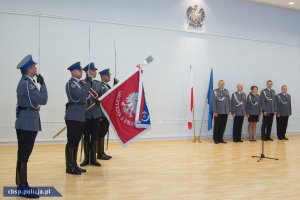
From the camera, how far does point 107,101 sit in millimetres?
4863

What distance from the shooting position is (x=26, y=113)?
3.61m

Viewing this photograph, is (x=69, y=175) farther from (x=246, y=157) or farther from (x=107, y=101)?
(x=246, y=157)

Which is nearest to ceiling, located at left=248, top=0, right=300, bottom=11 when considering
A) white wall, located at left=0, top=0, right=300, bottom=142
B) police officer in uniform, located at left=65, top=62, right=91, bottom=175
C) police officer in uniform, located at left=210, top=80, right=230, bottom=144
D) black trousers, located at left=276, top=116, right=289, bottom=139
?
white wall, located at left=0, top=0, right=300, bottom=142

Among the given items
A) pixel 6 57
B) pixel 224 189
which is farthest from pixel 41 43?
pixel 224 189

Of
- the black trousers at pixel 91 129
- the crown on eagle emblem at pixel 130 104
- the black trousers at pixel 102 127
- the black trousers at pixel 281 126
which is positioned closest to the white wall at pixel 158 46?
the black trousers at pixel 281 126

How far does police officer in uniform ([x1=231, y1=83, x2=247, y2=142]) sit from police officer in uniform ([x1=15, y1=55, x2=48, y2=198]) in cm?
650

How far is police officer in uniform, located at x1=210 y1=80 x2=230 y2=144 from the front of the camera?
347 inches

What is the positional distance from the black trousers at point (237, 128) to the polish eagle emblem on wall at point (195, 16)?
2.74 m

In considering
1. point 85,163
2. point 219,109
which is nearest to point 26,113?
point 85,163

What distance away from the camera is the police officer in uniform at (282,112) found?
9.82 metres

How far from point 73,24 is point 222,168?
4765 mm

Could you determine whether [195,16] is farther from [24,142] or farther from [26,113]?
[24,142]

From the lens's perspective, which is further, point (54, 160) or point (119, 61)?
point (119, 61)

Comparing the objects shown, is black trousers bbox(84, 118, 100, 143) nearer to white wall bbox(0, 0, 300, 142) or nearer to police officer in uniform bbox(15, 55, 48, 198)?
police officer in uniform bbox(15, 55, 48, 198)
